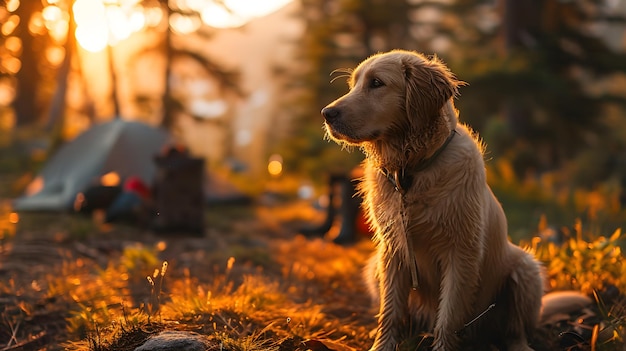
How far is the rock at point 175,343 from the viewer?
2770mm

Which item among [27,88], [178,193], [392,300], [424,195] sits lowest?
[27,88]

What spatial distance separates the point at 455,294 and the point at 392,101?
45.8 inches

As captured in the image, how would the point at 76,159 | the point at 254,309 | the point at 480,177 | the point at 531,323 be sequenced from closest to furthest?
the point at 480,177 → the point at 531,323 → the point at 254,309 → the point at 76,159

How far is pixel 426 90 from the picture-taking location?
2.98 meters

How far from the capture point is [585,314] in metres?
3.93

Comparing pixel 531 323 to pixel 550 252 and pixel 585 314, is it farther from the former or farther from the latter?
pixel 550 252

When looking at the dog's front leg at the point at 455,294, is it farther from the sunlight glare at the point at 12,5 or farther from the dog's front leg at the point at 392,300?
the sunlight glare at the point at 12,5

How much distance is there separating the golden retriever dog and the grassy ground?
1.14 feet

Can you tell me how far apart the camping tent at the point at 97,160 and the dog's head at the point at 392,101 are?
8.59 metres

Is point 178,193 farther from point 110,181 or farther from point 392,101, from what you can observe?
point 392,101

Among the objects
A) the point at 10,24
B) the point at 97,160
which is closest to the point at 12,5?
the point at 10,24

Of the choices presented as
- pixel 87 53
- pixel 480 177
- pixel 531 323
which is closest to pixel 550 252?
pixel 531 323

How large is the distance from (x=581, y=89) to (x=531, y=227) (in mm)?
9296

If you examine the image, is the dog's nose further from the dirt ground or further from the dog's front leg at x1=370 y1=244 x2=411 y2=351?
the dirt ground
